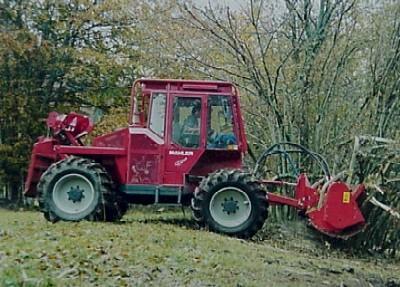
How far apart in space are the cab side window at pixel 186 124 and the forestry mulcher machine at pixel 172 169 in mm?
14

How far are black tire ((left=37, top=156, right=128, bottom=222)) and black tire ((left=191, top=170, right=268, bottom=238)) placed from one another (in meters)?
1.25

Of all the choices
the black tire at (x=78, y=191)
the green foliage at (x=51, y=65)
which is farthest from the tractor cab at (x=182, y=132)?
the green foliage at (x=51, y=65)

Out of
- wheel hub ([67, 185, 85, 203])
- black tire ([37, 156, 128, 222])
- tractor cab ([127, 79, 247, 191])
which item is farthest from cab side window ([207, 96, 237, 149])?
wheel hub ([67, 185, 85, 203])

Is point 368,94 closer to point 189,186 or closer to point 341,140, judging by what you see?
point 341,140

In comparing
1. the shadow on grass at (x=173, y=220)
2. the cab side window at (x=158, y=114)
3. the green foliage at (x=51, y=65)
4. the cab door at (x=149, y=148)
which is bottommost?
the shadow on grass at (x=173, y=220)

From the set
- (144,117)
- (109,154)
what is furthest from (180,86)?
(109,154)

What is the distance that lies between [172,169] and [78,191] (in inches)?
52.3

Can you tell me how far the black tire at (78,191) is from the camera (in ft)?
33.4

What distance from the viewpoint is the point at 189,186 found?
10.7 meters

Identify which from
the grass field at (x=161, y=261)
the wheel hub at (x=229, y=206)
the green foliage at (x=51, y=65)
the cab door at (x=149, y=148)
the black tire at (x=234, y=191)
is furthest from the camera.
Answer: the green foliage at (x=51, y=65)

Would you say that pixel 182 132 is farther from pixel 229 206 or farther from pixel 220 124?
pixel 229 206

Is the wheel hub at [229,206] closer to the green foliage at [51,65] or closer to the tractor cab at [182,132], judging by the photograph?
the tractor cab at [182,132]

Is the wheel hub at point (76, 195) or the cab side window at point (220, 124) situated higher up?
the cab side window at point (220, 124)

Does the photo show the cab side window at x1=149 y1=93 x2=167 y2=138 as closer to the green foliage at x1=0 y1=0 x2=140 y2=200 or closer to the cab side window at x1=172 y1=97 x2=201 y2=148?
the cab side window at x1=172 y1=97 x2=201 y2=148
